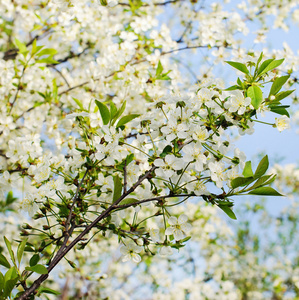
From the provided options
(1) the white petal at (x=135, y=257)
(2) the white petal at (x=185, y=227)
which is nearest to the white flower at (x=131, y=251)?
(1) the white petal at (x=135, y=257)

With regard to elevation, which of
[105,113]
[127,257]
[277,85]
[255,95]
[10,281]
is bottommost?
[10,281]

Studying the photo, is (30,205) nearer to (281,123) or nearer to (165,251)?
(165,251)

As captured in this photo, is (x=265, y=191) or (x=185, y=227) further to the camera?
(x=185, y=227)

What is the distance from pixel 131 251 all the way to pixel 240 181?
619 mm

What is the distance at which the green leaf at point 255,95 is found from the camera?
4.13 ft

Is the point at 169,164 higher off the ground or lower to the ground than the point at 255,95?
lower

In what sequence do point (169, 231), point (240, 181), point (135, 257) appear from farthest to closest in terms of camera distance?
point (135, 257), point (169, 231), point (240, 181)

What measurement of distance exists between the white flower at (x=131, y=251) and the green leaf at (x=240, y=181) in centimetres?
54

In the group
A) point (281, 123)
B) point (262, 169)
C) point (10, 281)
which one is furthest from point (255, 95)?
point (10, 281)

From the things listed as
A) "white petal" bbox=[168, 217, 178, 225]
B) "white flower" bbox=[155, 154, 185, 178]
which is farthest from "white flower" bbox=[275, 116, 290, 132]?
"white petal" bbox=[168, 217, 178, 225]

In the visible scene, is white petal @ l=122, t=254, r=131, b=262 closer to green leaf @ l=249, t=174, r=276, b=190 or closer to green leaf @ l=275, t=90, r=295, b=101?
green leaf @ l=249, t=174, r=276, b=190

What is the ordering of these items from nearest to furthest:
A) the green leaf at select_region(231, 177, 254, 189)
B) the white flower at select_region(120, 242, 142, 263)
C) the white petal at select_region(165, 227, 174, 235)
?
1. the green leaf at select_region(231, 177, 254, 189)
2. the white petal at select_region(165, 227, 174, 235)
3. the white flower at select_region(120, 242, 142, 263)

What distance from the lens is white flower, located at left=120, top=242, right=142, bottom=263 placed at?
143 centimetres

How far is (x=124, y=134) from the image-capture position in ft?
6.07
